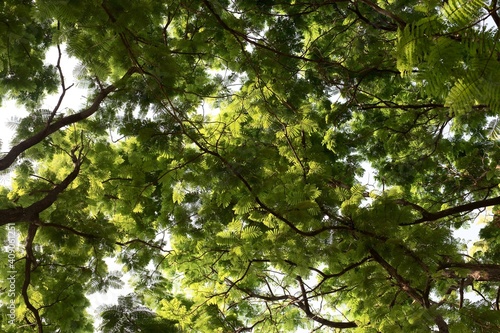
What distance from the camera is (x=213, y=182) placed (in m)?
5.30

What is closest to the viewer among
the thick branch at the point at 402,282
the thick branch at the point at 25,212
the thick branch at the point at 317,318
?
the thick branch at the point at 25,212

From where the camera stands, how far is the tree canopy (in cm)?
407

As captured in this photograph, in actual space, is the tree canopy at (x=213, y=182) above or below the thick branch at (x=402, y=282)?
above

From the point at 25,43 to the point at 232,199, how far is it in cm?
310

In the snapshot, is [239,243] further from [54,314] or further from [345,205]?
[54,314]

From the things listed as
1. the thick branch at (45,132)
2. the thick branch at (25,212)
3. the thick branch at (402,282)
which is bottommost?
the thick branch at (402,282)

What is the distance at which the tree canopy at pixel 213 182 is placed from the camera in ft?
13.3

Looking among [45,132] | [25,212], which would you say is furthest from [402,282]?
[45,132]

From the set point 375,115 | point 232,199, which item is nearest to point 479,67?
point 232,199

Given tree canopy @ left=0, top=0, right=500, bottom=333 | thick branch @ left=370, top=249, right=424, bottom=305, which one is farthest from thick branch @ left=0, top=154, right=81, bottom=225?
thick branch @ left=370, top=249, right=424, bottom=305

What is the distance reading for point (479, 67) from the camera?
5.85ft

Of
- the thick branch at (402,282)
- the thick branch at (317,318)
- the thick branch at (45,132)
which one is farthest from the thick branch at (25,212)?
the thick branch at (402,282)

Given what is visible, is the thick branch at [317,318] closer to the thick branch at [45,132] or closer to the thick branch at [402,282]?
the thick branch at [402,282]

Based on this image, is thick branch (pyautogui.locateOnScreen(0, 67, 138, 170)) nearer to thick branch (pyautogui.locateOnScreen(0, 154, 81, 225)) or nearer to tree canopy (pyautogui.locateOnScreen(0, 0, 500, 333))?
tree canopy (pyautogui.locateOnScreen(0, 0, 500, 333))
